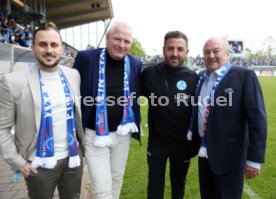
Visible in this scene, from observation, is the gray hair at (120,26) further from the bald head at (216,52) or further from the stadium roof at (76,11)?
the stadium roof at (76,11)

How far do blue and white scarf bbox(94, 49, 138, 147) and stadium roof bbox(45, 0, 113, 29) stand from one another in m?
32.4

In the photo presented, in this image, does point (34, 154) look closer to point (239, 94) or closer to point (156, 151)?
point (156, 151)

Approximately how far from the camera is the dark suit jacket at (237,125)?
109 inches

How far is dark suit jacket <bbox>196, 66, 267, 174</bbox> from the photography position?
278 cm

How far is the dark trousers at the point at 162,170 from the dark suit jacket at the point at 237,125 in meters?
0.53

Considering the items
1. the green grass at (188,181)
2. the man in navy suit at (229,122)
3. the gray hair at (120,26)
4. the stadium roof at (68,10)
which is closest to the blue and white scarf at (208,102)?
the man in navy suit at (229,122)

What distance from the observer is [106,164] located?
3182mm

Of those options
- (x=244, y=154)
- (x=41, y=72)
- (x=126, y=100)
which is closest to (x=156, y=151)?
(x=126, y=100)

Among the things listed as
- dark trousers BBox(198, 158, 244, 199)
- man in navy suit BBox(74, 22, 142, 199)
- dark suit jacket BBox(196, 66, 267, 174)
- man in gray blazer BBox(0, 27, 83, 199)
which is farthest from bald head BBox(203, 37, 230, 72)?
man in gray blazer BBox(0, 27, 83, 199)

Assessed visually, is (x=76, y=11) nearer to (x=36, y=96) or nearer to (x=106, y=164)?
(x=106, y=164)

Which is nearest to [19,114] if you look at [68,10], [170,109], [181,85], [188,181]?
[170,109]

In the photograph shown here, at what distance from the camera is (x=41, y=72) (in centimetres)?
262

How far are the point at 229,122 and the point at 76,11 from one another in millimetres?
40461

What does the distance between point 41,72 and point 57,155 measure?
743 millimetres
